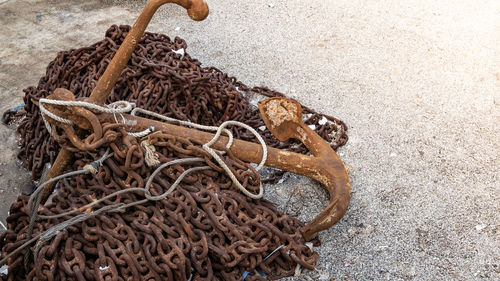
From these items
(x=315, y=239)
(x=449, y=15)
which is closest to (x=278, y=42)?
(x=449, y=15)

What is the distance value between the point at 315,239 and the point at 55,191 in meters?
1.56

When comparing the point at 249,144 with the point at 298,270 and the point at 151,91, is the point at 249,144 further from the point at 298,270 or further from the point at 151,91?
the point at 151,91

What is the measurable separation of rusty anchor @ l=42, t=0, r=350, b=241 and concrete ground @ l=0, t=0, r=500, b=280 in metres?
0.27

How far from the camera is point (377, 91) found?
386cm

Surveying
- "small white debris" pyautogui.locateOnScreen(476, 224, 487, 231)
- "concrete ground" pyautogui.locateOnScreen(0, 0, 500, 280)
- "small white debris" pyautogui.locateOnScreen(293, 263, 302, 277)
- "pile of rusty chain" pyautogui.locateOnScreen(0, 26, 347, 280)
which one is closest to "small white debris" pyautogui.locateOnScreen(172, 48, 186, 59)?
"pile of rusty chain" pyautogui.locateOnScreen(0, 26, 347, 280)

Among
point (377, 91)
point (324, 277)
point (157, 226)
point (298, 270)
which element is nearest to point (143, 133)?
point (157, 226)

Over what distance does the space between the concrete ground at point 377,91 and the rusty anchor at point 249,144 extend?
0.27 m

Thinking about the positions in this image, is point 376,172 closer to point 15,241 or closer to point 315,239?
point 315,239

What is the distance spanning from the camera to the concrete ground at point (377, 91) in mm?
2582

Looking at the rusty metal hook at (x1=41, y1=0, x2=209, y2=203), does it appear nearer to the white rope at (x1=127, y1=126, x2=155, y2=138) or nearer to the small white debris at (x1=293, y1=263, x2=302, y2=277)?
the white rope at (x1=127, y1=126, x2=155, y2=138)

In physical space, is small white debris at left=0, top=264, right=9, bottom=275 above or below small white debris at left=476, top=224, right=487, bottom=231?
below

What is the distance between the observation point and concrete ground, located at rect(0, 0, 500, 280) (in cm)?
258

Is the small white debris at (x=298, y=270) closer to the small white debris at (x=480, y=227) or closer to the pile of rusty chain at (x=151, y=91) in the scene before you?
the pile of rusty chain at (x=151, y=91)

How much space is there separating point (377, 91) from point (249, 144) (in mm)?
1695
